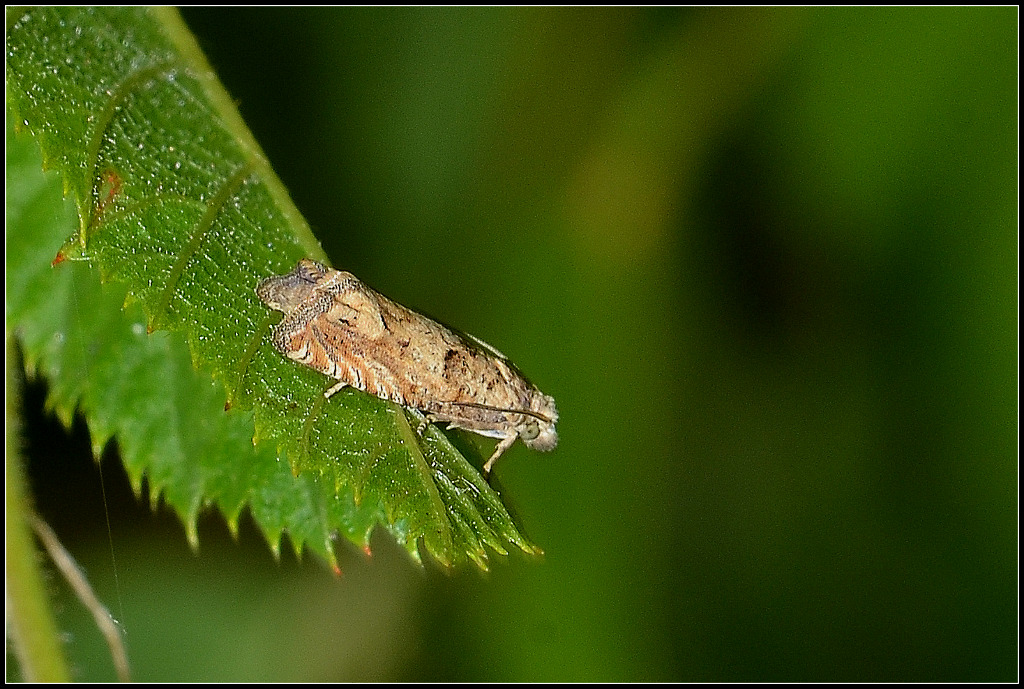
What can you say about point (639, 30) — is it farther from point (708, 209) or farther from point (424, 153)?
point (424, 153)

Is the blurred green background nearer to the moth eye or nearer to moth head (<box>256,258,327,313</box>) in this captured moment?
the moth eye

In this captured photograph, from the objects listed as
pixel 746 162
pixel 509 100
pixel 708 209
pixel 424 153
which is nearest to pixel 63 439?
pixel 424 153

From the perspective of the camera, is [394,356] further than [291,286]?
Yes

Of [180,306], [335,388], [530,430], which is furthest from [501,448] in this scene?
[180,306]

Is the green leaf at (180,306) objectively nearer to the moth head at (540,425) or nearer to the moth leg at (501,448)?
the moth leg at (501,448)

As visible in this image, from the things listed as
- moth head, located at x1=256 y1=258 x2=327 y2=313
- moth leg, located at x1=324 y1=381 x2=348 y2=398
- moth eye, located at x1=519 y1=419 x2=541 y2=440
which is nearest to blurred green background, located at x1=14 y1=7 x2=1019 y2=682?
moth eye, located at x1=519 y1=419 x2=541 y2=440

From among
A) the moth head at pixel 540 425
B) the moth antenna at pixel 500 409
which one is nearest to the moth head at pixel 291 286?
the moth antenna at pixel 500 409

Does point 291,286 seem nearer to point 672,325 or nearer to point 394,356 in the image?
point 394,356
